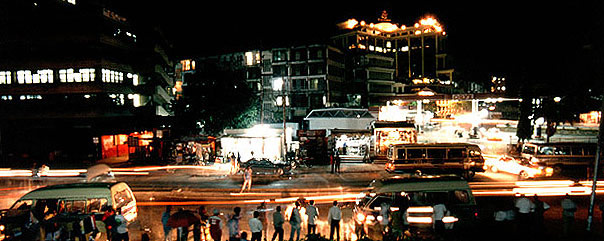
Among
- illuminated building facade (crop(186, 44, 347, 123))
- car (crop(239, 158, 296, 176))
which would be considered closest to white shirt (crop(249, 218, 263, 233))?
car (crop(239, 158, 296, 176))

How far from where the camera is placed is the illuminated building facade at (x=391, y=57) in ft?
228

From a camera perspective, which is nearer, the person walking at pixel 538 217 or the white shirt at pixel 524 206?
the white shirt at pixel 524 206

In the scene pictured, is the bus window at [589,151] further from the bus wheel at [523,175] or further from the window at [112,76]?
the window at [112,76]

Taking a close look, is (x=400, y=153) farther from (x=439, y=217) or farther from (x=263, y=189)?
(x=439, y=217)

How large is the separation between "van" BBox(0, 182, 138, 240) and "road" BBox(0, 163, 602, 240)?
1.65 meters

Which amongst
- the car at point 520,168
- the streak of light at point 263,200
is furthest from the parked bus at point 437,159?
Result: the streak of light at point 263,200

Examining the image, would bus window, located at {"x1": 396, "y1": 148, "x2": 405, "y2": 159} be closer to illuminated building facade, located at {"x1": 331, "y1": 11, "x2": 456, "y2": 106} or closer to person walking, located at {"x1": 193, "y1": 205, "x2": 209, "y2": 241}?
person walking, located at {"x1": 193, "y1": 205, "x2": 209, "y2": 241}

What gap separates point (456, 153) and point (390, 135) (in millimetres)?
8362

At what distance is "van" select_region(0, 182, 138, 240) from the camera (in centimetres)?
1210

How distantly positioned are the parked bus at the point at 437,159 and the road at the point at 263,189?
115cm

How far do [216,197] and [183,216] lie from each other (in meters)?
8.95

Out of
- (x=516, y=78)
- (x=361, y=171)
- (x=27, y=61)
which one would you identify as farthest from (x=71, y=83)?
(x=516, y=78)

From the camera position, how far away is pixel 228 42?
70562 mm

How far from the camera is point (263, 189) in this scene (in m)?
20.7
